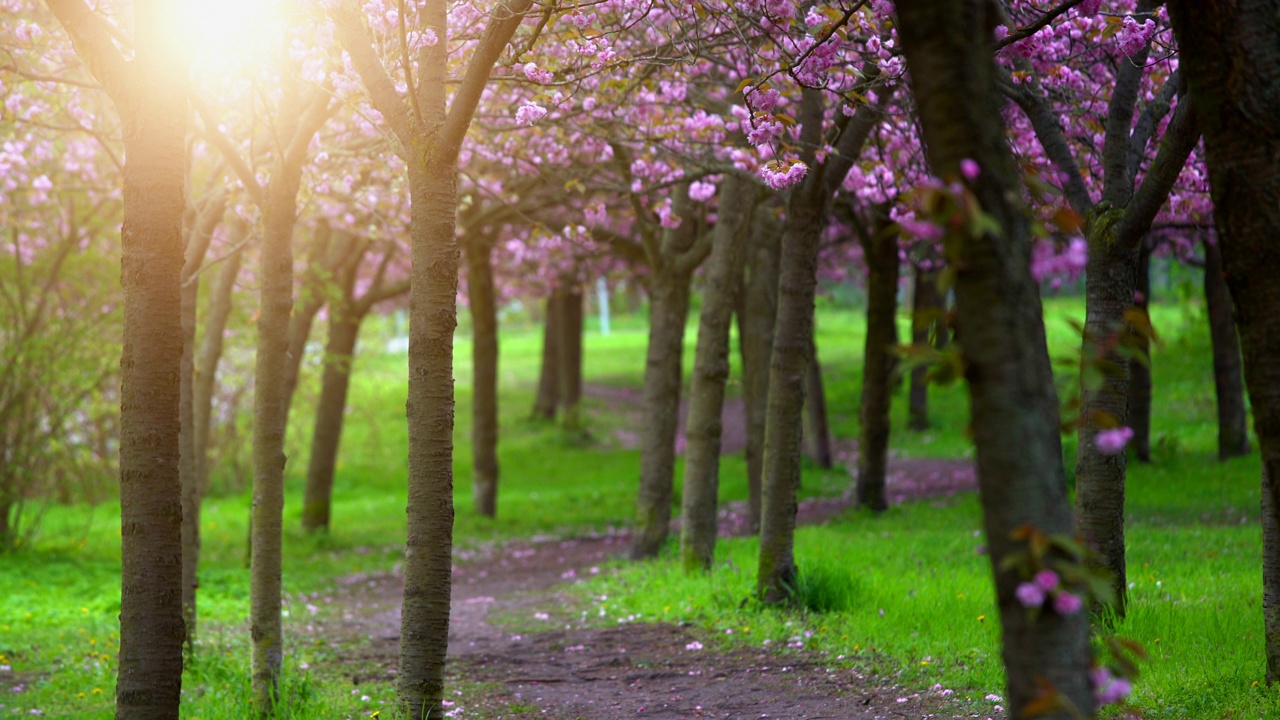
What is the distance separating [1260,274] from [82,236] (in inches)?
528

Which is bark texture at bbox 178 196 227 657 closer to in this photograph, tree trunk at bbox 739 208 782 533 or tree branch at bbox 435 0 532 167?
tree branch at bbox 435 0 532 167

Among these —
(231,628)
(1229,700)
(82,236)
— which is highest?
(82,236)

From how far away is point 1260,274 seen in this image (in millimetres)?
3299

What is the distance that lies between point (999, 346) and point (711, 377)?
26.9ft

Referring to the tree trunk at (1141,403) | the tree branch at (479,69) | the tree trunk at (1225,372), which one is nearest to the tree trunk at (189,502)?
the tree branch at (479,69)

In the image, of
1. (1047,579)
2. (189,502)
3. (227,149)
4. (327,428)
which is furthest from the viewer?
(327,428)

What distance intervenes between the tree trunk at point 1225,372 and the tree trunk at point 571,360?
1349 centimetres

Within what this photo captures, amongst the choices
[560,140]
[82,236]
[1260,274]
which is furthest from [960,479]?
[1260,274]

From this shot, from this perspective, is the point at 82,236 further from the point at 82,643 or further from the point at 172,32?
the point at 172,32

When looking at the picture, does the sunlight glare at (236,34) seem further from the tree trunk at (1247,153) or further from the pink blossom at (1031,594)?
the pink blossom at (1031,594)

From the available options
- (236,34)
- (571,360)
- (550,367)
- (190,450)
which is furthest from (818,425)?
(236,34)

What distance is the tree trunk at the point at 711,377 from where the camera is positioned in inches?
416

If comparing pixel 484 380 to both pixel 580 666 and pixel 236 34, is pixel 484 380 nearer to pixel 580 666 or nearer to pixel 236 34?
pixel 580 666

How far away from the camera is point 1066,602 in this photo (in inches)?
97.1
